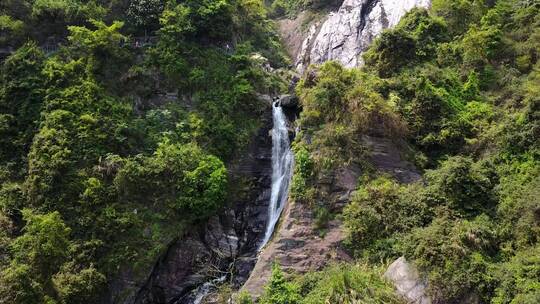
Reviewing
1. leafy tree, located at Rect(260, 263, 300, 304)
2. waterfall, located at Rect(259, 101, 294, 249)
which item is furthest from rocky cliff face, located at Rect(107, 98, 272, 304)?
leafy tree, located at Rect(260, 263, 300, 304)

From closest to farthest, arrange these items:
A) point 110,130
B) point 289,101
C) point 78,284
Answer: point 78,284 → point 110,130 → point 289,101

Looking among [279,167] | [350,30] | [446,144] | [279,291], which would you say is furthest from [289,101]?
[279,291]

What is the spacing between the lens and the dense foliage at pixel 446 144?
15.3 metres

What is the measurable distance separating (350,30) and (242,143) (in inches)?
597

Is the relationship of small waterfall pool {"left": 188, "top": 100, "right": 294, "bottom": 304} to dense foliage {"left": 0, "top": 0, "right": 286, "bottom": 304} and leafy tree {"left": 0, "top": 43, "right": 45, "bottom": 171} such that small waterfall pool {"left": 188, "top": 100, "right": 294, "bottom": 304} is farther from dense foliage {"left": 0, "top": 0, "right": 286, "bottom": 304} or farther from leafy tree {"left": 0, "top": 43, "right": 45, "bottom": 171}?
leafy tree {"left": 0, "top": 43, "right": 45, "bottom": 171}

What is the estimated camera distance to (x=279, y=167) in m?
23.5

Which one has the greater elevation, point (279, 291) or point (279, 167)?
point (279, 167)

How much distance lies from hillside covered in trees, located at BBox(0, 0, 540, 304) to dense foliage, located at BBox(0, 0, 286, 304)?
0.27 ft

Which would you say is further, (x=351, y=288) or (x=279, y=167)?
(x=279, y=167)

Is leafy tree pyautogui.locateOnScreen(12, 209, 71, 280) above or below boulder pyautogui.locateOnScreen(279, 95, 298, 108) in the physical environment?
below

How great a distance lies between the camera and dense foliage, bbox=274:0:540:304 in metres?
15.3

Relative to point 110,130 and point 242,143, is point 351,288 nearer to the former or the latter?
point 242,143

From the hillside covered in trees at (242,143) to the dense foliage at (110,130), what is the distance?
0.08 meters

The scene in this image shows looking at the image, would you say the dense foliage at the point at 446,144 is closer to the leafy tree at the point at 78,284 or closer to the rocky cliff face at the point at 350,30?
the rocky cliff face at the point at 350,30
